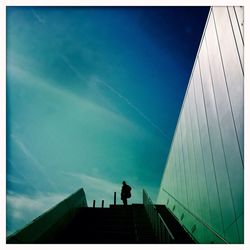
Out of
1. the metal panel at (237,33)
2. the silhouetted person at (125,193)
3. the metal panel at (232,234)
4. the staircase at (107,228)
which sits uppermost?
the metal panel at (237,33)

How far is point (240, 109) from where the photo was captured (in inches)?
168

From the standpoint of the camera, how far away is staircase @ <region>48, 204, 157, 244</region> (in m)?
5.81

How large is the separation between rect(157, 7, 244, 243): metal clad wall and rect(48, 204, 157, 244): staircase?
67.2 inches

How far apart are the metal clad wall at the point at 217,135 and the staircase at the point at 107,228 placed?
5.60ft

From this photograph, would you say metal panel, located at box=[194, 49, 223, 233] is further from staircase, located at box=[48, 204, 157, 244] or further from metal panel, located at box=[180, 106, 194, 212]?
metal panel, located at box=[180, 106, 194, 212]

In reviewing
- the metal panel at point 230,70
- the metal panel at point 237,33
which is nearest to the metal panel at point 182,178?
the metal panel at point 230,70

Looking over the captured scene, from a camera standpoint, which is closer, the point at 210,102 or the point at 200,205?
the point at 210,102

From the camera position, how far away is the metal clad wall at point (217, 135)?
4406 millimetres

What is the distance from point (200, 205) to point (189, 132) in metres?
2.83

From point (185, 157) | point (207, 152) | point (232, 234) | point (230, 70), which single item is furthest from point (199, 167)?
point (230, 70)

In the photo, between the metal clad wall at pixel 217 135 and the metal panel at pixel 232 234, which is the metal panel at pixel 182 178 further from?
the metal panel at pixel 232 234

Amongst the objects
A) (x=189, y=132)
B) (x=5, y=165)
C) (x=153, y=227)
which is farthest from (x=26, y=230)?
(x=189, y=132)
